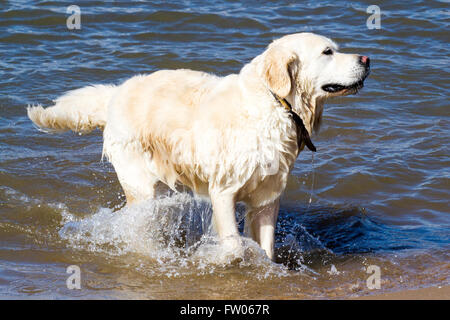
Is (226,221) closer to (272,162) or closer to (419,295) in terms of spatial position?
(272,162)

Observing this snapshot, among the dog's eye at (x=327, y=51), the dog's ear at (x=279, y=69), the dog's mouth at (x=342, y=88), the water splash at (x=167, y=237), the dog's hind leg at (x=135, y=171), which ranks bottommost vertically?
the water splash at (x=167, y=237)

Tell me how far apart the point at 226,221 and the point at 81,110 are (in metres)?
1.78

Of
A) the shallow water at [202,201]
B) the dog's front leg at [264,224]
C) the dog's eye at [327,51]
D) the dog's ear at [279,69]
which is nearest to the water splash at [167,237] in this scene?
A: the shallow water at [202,201]

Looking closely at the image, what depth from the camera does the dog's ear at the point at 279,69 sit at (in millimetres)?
4793

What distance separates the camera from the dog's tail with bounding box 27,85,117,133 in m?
6.00

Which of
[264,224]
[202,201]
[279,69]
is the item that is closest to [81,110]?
[202,201]

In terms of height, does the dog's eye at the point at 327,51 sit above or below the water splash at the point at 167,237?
above

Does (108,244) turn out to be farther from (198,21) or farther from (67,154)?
(198,21)

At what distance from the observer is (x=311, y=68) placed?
494 cm

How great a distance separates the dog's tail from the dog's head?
68.0 inches

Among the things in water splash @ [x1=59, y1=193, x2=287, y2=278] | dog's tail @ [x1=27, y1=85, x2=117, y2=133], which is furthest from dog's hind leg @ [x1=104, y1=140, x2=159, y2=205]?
dog's tail @ [x1=27, y1=85, x2=117, y2=133]

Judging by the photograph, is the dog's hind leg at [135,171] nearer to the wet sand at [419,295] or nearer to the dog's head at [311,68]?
the dog's head at [311,68]

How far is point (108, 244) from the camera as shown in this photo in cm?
593

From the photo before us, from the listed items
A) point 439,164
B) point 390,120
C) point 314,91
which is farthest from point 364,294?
point 390,120
